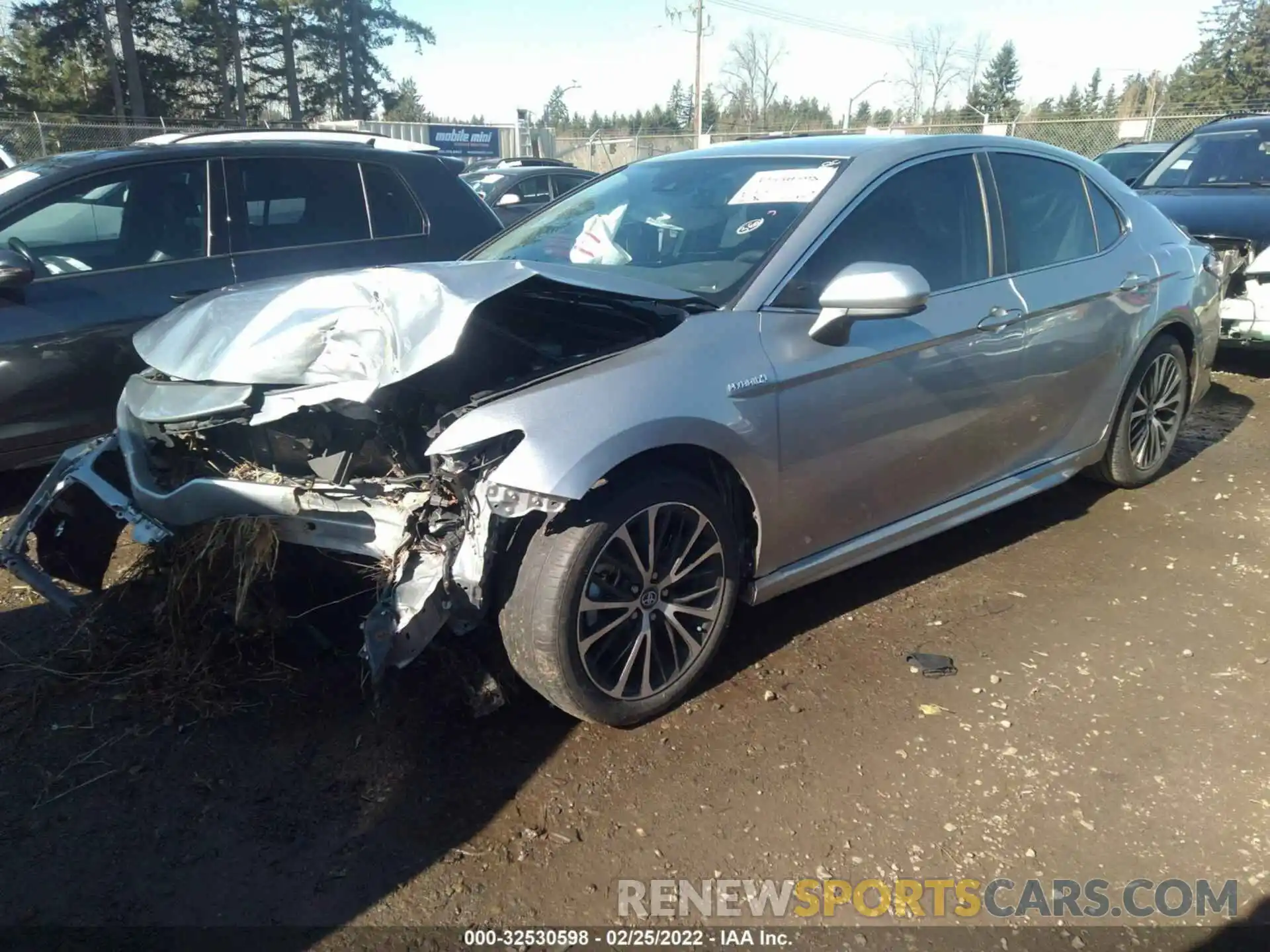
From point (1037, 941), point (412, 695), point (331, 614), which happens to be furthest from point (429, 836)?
point (1037, 941)

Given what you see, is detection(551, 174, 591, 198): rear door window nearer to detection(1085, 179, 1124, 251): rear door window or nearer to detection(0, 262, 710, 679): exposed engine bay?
detection(1085, 179, 1124, 251): rear door window

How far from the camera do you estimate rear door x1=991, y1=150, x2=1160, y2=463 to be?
152 inches

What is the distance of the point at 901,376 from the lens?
3.30 m

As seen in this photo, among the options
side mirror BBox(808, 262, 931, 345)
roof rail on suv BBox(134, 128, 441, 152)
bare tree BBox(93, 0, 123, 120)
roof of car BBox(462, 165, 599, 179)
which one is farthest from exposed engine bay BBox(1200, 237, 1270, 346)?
bare tree BBox(93, 0, 123, 120)

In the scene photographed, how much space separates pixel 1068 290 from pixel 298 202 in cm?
394

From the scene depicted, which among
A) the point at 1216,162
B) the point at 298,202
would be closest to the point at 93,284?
the point at 298,202

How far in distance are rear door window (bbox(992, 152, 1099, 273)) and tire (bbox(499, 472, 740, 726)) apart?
192 cm

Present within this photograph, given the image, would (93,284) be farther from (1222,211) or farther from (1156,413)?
(1222,211)

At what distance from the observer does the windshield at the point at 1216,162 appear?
7.84m

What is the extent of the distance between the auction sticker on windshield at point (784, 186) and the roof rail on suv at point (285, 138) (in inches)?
111

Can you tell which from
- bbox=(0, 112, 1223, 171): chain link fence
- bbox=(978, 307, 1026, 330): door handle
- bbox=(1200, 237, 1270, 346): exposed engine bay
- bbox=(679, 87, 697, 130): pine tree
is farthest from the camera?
bbox=(679, 87, 697, 130): pine tree

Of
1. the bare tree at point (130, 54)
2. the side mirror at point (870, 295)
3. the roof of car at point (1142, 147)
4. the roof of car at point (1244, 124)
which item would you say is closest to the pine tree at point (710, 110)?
the bare tree at point (130, 54)

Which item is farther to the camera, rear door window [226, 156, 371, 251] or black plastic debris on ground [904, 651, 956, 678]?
rear door window [226, 156, 371, 251]

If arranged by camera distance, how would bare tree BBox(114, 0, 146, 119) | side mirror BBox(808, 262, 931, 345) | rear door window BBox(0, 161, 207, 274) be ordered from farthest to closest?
bare tree BBox(114, 0, 146, 119) → rear door window BBox(0, 161, 207, 274) → side mirror BBox(808, 262, 931, 345)
